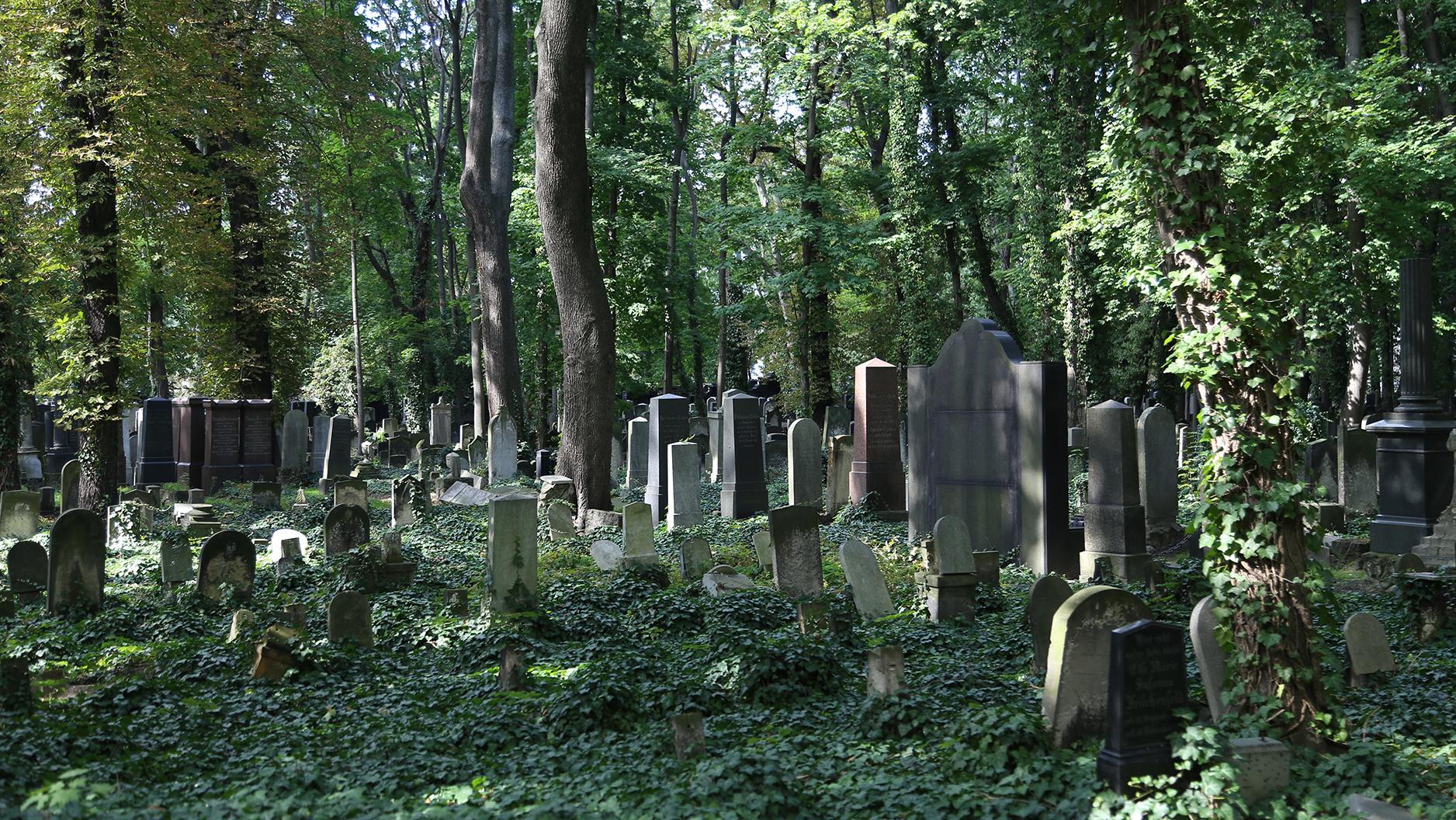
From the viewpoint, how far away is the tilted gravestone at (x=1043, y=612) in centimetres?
673

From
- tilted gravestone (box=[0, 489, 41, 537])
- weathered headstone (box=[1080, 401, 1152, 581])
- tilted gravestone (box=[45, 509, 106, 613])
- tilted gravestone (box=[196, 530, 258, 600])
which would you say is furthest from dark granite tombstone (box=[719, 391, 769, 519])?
tilted gravestone (box=[0, 489, 41, 537])

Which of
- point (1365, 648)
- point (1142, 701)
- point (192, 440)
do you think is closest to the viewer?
point (1142, 701)

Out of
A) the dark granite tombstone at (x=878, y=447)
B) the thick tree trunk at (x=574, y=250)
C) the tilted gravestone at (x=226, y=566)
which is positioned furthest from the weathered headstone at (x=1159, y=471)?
the tilted gravestone at (x=226, y=566)

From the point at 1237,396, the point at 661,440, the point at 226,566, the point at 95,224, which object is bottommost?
the point at 226,566

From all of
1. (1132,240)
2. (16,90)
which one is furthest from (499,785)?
(1132,240)

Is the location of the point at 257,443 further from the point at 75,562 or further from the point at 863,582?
the point at 863,582

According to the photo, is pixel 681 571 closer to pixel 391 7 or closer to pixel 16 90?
pixel 16 90

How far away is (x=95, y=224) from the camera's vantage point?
1399 cm

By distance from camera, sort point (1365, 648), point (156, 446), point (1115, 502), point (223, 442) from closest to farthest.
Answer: point (1365, 648) < point (1115, 502) < point (223, 442) < point (156, 446)

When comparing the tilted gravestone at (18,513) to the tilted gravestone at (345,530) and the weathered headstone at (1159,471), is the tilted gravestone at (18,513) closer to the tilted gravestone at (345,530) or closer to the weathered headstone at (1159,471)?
the tilted gravestone at (345,530)

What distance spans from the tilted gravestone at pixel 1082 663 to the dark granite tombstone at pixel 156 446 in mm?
19519

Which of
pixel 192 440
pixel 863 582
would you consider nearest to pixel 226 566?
pixel 863 582

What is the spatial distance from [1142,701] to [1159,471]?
8.12 metres

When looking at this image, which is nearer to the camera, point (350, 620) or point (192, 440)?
point (350, 620)
